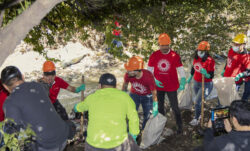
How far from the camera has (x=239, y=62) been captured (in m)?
4.42

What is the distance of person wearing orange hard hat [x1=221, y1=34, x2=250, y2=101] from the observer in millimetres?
4305

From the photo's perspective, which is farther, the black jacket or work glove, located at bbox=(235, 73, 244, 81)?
work glove, located at bbox=(235, 73, 244, 81)

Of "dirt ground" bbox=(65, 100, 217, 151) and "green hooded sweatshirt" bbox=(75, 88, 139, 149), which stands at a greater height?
"green hooded sweatshirt" bbox=(75, 88, 139, 149)

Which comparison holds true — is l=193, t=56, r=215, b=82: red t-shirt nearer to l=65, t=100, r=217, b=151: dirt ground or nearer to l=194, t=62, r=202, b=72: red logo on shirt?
l=194, t=62, r=202, b=72: red logo on shirt

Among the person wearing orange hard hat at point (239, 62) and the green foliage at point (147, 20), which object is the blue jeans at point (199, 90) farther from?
the green foliage at point (147, 20)

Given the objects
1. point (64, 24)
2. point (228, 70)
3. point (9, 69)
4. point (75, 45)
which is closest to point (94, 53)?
point (75, 45)

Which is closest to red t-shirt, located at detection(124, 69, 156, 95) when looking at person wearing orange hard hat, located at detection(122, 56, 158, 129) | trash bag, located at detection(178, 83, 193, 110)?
person wearing orange hard hat, located at detection(122, 56, 158, 129)

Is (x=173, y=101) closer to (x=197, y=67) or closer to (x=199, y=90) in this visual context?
(x=199, y=90)

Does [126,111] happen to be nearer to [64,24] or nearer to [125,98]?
[125,98]

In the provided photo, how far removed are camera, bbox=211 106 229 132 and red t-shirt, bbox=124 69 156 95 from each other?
1521 millimetres

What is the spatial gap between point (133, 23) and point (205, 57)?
1516 millimetres

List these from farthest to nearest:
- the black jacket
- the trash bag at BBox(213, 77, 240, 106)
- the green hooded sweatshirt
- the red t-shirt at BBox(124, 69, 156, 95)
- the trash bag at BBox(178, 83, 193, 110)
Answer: the trash bag at BBox(178, 83, 193, 110), the trash bag at BBox(213, 77, 240, 106), the red t-shirt at BBox(124, 69, 156, 95), the green hooded sweatshirt, the black jacket

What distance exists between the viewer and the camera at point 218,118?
2379 mm

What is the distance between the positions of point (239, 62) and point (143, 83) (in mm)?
1974
